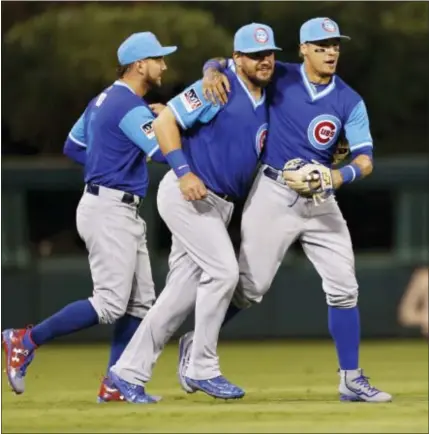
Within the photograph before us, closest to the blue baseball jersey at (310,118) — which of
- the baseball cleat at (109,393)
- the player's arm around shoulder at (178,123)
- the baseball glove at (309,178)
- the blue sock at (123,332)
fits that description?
the baseball glove at (309,178)

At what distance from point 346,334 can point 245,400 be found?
66 centimetres

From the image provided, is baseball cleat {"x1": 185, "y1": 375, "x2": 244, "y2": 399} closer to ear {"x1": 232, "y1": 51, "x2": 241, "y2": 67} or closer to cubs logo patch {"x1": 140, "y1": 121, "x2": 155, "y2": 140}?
cubs logo patch {"x1": 140, "y1": 121, "x2": 155, "y2": 140}

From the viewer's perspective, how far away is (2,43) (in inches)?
461

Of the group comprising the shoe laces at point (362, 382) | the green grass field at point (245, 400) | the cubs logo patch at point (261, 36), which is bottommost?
the green grass field at point (245, 400)

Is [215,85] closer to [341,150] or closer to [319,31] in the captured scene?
[319,31]

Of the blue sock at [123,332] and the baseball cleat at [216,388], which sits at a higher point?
the blue sock at [123,332]

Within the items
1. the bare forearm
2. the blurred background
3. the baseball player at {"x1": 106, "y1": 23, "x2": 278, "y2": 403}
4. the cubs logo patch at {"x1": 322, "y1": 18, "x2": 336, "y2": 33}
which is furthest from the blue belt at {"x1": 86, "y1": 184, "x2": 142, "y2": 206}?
the blurred background

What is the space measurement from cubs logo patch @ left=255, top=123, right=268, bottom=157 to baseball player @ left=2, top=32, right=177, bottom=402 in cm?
43

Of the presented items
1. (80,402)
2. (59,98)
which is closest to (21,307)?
(59,98)

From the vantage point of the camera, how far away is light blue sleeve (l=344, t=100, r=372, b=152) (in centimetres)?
553

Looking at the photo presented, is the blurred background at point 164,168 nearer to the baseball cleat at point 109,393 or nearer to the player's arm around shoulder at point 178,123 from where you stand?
the baseball cleat at point 109,393

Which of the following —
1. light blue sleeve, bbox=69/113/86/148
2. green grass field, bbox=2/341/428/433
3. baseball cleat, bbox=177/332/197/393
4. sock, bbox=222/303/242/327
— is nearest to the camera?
green grass field, bbox=2/341/428/433

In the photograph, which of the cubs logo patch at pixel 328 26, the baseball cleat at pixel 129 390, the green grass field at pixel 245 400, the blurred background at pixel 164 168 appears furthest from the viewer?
the blurred background at pixel 164 168

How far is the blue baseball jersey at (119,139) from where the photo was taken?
553cm
